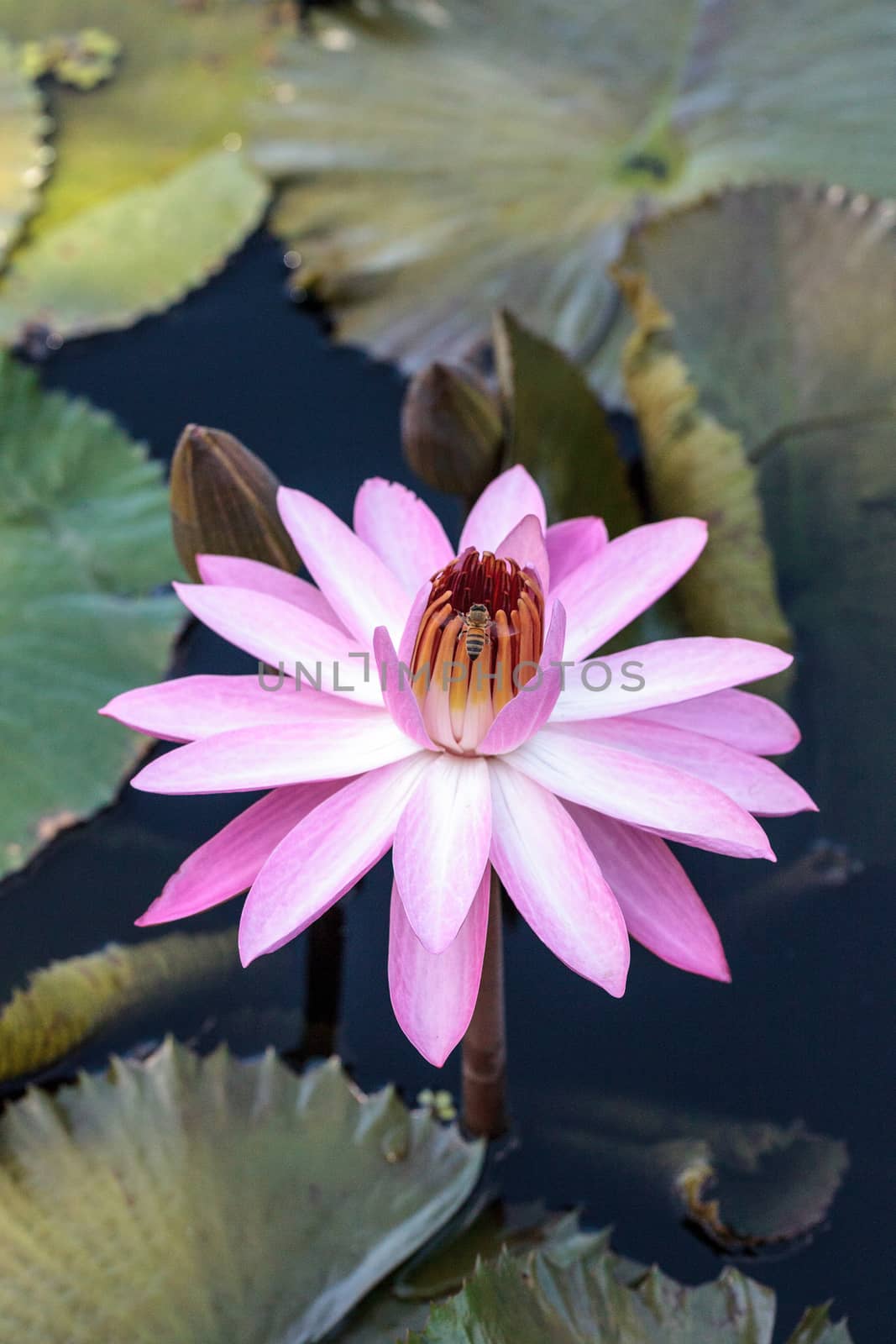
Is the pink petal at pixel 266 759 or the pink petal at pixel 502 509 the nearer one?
the pink petal at pixel 266 759

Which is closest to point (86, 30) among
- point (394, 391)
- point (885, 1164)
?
point (394, 391)

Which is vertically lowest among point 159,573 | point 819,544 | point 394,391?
point 819,544

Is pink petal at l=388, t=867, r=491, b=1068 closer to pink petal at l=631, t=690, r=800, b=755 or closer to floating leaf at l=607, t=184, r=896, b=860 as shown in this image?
pink petal at l=631, t=690, r=800, b=755

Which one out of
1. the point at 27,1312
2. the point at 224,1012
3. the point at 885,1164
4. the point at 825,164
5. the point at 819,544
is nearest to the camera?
the point at 27,1312

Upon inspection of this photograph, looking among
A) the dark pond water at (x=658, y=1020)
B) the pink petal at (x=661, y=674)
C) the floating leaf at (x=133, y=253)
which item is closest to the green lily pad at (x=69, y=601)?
the dark pond water at (x=658, y=1020)

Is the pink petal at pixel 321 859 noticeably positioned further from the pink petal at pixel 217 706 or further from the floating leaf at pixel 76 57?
the floating leaf at pixel 76 57

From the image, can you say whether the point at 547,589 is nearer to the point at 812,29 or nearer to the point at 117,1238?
the point at 117,1238

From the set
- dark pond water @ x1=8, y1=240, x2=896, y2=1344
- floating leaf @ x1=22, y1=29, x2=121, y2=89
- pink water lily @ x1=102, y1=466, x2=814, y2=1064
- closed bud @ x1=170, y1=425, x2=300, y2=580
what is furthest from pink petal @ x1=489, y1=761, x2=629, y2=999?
floating leaf @ x1=22, y1=29, x2=121, y2=89
